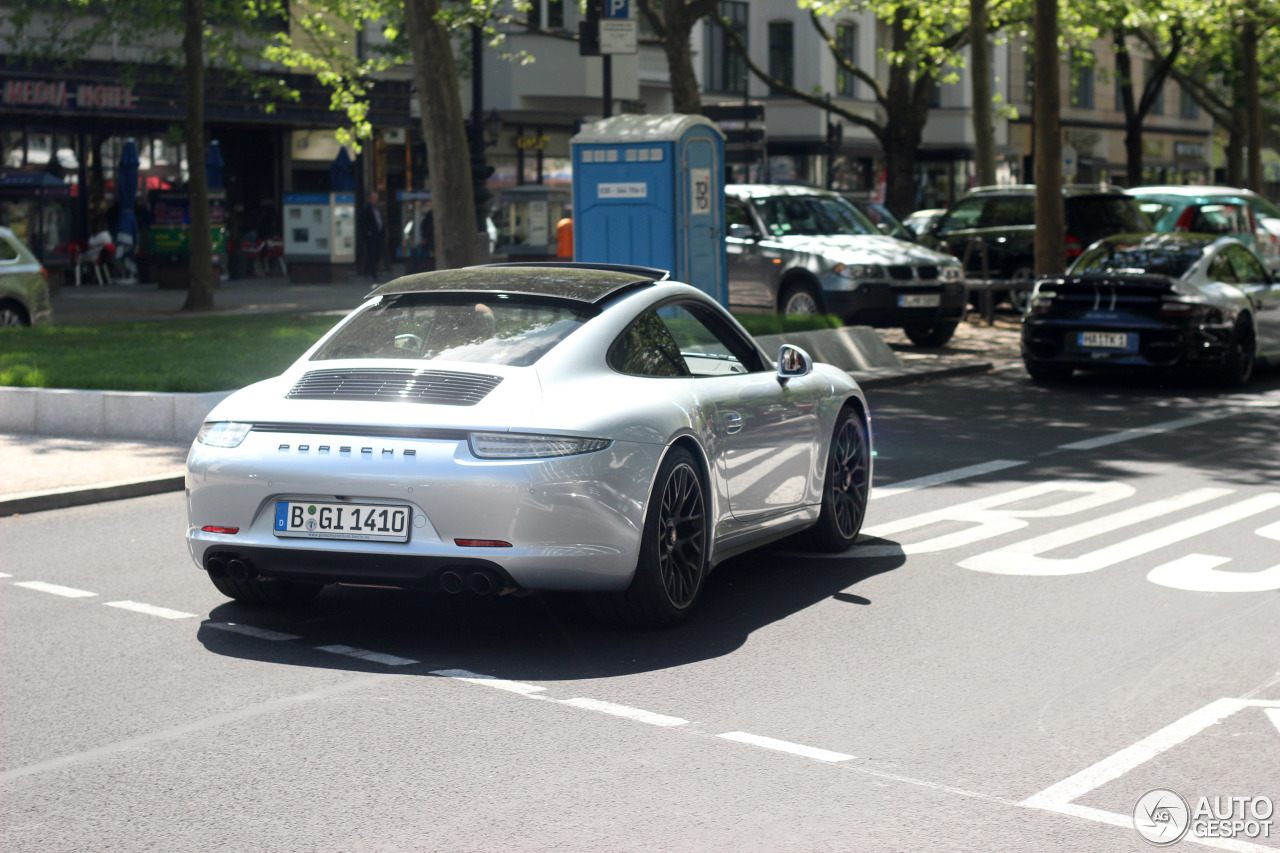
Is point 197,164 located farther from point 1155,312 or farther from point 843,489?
point 843,489

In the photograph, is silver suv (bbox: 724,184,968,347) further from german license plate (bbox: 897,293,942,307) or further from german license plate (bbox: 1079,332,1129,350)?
german license plate (bbox: 1079,332,1129,350)

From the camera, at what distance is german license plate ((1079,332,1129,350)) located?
52.0ft

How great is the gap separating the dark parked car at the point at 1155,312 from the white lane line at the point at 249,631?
11.0 meters

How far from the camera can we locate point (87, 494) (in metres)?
10.1

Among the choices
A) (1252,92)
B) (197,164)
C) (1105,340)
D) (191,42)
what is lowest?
(1105,340)

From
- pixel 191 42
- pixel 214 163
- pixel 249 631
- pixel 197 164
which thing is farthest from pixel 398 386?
pixel 214 163

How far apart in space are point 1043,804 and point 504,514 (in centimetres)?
219

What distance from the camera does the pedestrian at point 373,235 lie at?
34.3m

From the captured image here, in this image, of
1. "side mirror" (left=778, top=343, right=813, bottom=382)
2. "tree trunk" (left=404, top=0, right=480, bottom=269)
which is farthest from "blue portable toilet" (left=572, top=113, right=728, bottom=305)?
"side mirror" (left=778, top=343, right=813, bottom=382)

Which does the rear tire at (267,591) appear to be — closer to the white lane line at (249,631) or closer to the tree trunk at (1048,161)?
the white lane line at (249,631)

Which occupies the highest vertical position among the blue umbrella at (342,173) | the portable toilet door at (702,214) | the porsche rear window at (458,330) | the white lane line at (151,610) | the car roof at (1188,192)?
the blue umbrella at (342,173)

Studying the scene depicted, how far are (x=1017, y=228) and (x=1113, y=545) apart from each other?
56.9ft

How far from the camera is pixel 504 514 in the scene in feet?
19.6

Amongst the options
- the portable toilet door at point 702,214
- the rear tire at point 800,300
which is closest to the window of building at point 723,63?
the rear tire at point 800,300
